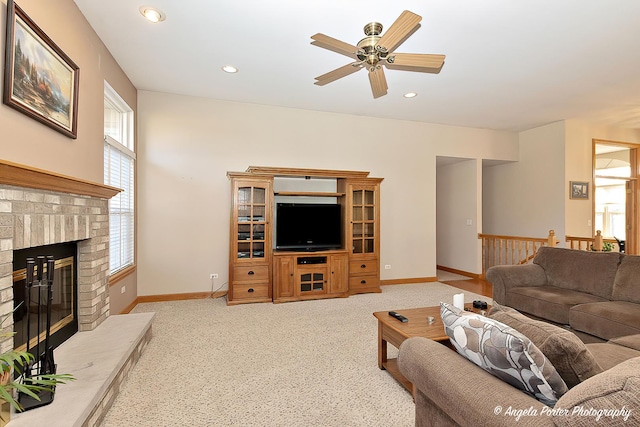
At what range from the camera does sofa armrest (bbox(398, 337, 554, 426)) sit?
1005mm

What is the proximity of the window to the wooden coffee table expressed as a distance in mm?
3070

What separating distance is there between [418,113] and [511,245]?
3.19 meters

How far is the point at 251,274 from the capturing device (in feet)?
14.6

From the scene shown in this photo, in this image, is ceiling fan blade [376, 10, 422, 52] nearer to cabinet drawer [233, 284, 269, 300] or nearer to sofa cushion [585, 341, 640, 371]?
sofa cushion [585, 341, 640, 371]

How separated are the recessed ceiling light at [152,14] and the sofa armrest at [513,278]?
4.19 m

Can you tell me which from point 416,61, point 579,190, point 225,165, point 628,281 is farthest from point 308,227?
point 579,190

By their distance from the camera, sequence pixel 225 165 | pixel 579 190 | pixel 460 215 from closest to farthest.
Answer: pixel 225 165 < pixel 579 190 < pixel 460 215

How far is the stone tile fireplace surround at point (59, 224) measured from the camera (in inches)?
64.7

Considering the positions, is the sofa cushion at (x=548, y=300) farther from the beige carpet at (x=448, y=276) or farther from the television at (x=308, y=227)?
the beige carpet at (x=448, y=276)

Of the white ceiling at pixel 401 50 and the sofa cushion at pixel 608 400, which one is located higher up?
the white ceiling at pixel 401 50

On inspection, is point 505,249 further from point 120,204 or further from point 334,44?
point 120,204

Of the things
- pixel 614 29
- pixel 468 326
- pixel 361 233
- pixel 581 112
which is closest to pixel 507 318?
pixel 468 326

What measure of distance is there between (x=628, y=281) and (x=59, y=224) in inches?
183

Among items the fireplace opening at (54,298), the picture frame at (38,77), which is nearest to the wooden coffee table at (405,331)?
the fireplace opening at (54,298)
